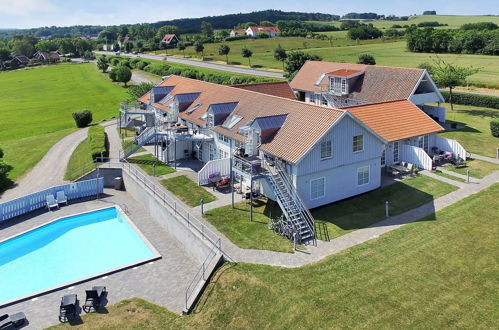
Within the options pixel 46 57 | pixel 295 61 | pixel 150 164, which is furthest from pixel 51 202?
pixel 46 57

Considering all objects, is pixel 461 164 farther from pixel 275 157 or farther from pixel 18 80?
pixel 18 80

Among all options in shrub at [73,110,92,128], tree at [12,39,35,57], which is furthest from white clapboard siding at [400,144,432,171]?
tree at [12,39,35,57]

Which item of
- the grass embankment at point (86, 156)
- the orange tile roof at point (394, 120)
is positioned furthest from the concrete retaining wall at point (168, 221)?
the orange tile roof at point (394, 120)

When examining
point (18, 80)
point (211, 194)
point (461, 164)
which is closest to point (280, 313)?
point (211, 194)

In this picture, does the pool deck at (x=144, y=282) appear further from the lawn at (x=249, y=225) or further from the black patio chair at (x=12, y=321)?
the lawn at (x=249, y=225)

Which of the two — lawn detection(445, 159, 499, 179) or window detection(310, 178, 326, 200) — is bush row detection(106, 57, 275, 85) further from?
window detection(310, 178, 326, 200)
